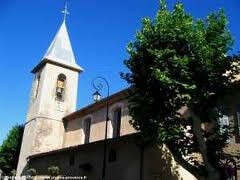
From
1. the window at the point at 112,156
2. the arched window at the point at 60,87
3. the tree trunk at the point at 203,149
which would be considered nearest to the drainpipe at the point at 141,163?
the window at the point at 112,156

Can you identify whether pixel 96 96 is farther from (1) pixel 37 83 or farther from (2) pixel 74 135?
(1) pixel 37 83

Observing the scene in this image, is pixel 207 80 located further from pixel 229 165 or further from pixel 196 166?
pixel 229 165

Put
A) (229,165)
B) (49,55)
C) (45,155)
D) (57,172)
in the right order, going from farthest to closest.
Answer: (49,55) → (45,155) → (57,172) → (229,165)

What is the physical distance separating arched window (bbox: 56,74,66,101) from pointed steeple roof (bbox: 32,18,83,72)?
1.31 metres

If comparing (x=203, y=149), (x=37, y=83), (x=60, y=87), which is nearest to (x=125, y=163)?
(x=203, y=149)

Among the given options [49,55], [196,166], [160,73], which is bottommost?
[196,166]

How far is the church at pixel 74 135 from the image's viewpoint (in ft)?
61.0

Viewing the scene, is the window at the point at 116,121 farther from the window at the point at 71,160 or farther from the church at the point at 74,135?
the window at the point at 71,160

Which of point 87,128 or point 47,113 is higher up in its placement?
point 47,113

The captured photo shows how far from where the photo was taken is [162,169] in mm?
17797

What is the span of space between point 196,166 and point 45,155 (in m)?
15.6

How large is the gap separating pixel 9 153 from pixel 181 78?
26.4 m

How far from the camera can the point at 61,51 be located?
36.9 metres

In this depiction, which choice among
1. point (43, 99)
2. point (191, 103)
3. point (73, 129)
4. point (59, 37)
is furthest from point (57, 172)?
point (59, 37)
